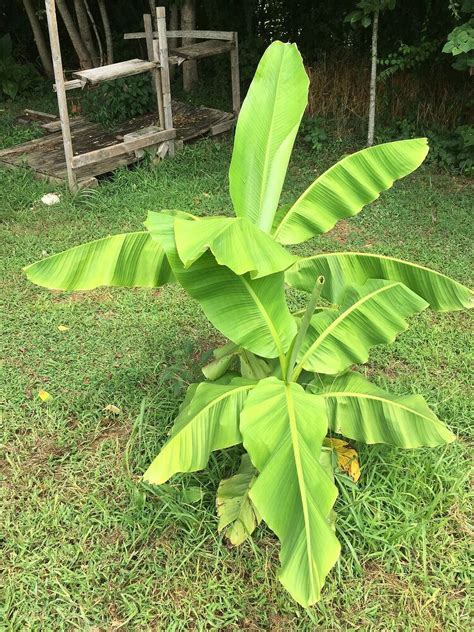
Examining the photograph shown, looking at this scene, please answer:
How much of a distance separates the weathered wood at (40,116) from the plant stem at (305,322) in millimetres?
6482

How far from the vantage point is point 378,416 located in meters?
2.38

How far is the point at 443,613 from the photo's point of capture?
2209mm

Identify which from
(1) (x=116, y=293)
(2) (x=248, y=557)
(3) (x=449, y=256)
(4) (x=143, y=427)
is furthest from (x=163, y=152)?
(2) (x=248, y=557)

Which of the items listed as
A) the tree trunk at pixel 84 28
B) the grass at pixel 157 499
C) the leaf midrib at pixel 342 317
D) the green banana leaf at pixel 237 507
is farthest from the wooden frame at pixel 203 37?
the green banana leaf at pixel 237 507

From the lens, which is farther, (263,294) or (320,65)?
(320,65)

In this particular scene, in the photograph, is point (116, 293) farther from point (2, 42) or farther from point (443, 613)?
point (2, 42)

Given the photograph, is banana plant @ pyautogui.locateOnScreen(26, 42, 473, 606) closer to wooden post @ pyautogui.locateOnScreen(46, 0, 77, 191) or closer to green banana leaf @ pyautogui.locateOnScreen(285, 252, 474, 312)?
green banana leaf @ pyautogui.locateOnScreen(285, 252, 474, 312)

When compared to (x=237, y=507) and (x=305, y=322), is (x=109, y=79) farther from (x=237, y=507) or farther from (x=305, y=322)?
(x=237, y=507)

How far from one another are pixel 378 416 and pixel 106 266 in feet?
4.10

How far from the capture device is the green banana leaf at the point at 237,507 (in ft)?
7.67

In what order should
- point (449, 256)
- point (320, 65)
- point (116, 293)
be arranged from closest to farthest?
point (116, 293)
point (449, 256)
point (320, 65)

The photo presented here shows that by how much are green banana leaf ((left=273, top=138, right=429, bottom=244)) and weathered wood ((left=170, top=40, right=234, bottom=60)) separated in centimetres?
449

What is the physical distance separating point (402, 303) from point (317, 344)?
1.25ft

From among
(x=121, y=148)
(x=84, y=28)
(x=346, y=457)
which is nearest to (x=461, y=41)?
(x=121, y=148)
